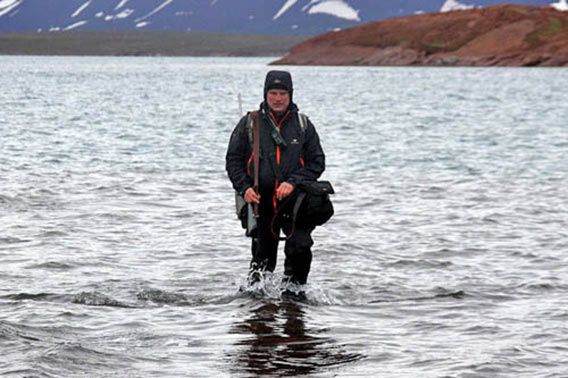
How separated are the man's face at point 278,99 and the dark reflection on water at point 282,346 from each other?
193cm

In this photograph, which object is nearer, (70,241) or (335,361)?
(335,361)

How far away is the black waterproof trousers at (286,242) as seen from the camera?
11469 millimetres

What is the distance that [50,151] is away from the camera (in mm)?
32656

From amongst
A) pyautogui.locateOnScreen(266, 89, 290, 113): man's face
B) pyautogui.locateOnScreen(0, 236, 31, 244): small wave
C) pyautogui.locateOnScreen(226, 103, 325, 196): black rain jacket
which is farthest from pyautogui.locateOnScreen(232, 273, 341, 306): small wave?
pyautogui.locateOnScreen(0, 236, 31, 244): small wave

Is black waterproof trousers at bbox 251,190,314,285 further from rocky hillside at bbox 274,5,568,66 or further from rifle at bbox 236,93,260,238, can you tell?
rocky hillside at bbox 274,5,568,66

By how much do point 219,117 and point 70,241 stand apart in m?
40.4

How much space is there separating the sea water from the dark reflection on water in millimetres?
24

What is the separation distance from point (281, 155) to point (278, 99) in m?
0.52

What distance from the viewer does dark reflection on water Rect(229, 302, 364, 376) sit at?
923cm

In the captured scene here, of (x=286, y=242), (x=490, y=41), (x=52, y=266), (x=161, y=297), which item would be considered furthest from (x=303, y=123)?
(x=490, y=41)

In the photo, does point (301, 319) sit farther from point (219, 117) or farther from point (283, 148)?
point (219, 117)

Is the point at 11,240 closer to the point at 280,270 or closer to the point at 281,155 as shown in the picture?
the point at 280,270

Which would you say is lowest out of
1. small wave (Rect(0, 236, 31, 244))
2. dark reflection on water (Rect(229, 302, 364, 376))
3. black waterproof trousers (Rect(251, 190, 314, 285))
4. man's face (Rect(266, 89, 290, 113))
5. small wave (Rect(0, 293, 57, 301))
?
dark reflection on water (Rect(229, 302, 364, 376))

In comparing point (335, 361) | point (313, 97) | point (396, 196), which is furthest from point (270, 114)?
point (313, 97)
